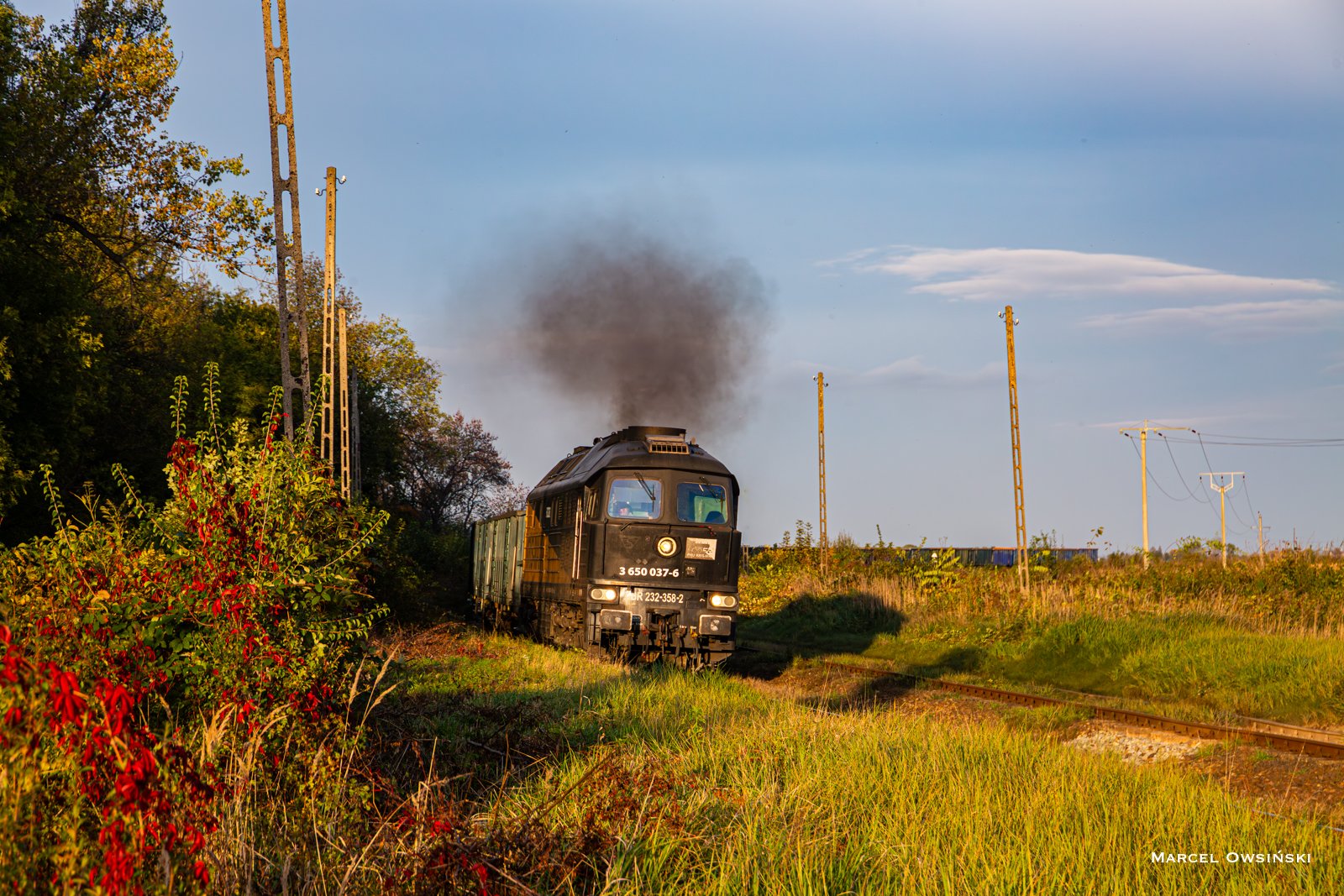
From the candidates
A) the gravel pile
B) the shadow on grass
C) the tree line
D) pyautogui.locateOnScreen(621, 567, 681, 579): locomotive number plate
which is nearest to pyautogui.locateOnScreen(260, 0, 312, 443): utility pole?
the tree line

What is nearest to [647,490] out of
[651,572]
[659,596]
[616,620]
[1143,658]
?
[651,572]

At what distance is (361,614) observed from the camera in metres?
6.52

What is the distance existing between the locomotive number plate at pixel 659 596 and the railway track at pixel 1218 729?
4.40 meters

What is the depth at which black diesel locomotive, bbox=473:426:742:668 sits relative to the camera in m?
15.4

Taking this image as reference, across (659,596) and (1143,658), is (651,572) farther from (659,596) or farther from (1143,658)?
(1143,658)

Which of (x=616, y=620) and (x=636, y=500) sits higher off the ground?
(x=636, y=500)

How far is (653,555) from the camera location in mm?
15508

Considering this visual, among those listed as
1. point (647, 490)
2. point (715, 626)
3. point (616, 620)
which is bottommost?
point (715, 626)

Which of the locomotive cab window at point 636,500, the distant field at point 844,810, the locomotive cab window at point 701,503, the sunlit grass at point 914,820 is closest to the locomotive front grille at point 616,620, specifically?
the locomotive cab window at point 636,500

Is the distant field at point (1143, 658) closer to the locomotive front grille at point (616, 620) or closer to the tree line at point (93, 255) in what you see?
the locomotive front grille at point (616, 620)

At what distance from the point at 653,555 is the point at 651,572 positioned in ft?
0.85

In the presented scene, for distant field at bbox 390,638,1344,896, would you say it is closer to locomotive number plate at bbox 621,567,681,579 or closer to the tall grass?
locomotive number plate at bbox 621,567,681,579

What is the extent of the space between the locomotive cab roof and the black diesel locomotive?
0.02m

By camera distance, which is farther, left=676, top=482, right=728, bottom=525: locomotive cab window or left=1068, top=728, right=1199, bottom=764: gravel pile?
left=676, top=482, right=728, bottom=525: locomotive cab window
